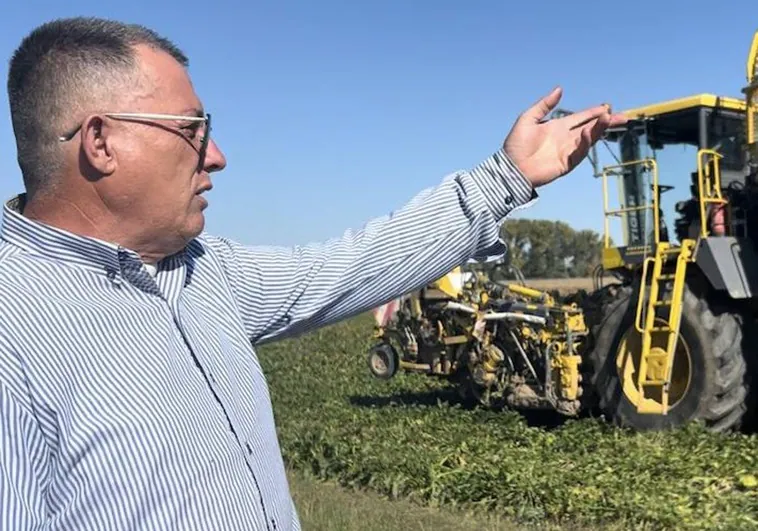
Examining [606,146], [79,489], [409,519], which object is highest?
[606,146]

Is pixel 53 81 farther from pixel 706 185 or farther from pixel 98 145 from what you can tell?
pixel 706 185

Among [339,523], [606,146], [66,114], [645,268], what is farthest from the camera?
[606,146]

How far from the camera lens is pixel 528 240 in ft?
247

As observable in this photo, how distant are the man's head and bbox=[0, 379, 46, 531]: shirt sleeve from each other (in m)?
0.44

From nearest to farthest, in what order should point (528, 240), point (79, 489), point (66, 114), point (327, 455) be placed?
1. point (79, 489)
2. point (66, 114)
3. point (327, 455)
4. point (528, 240)

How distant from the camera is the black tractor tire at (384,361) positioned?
11.1 m

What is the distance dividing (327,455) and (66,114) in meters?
6.54

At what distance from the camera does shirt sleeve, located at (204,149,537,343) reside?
241 centimetres

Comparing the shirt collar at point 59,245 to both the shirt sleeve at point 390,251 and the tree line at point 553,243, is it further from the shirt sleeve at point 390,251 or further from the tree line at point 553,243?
the tree line at point 553,243

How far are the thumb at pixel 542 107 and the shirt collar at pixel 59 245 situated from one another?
1.16 metres

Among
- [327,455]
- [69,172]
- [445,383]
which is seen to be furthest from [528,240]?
[69,172]

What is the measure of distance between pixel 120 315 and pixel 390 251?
888mm

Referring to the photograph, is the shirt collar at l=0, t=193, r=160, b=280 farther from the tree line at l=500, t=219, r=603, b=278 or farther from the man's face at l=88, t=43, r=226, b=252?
the tree line at l=500, t=219, r=603, b=278

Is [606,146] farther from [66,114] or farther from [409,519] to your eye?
[66,114]
